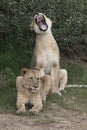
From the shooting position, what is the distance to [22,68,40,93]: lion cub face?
365 inches

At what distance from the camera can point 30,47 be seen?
13273 millimetres

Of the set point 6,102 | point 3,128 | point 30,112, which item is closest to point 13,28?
point 6,102

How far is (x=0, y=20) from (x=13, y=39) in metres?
1.71

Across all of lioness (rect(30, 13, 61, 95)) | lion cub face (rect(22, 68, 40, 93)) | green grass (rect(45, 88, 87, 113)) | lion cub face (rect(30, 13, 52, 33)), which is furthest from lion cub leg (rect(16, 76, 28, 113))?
lion cub face (rect(30, 13, 52, 33))

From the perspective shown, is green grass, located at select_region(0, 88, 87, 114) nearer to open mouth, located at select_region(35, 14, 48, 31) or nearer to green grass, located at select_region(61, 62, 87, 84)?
green grass, located at select_region(61, 62, 87, 84)

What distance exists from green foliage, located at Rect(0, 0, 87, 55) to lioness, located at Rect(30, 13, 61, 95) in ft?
2.07

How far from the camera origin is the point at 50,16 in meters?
11.7

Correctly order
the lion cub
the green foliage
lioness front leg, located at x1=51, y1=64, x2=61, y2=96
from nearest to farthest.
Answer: the lion cub
lioness front leg, located at x1=51, y1=64, x2=61, y2=96
the green foliage

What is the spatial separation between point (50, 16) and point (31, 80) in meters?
2.83

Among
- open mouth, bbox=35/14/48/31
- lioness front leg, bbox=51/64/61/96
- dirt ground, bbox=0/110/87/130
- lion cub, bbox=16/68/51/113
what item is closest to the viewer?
dirt ground, bbox=0/110/87/130

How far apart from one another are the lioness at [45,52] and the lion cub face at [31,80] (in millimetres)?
1258

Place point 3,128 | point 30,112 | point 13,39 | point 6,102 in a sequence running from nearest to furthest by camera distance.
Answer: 1. point 3,128
2. point 30,112
3. point 6,102
4. point 13,39

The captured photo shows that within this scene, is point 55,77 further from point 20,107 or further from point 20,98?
point 20,107

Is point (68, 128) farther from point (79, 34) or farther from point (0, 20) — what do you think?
point (79, 34)
